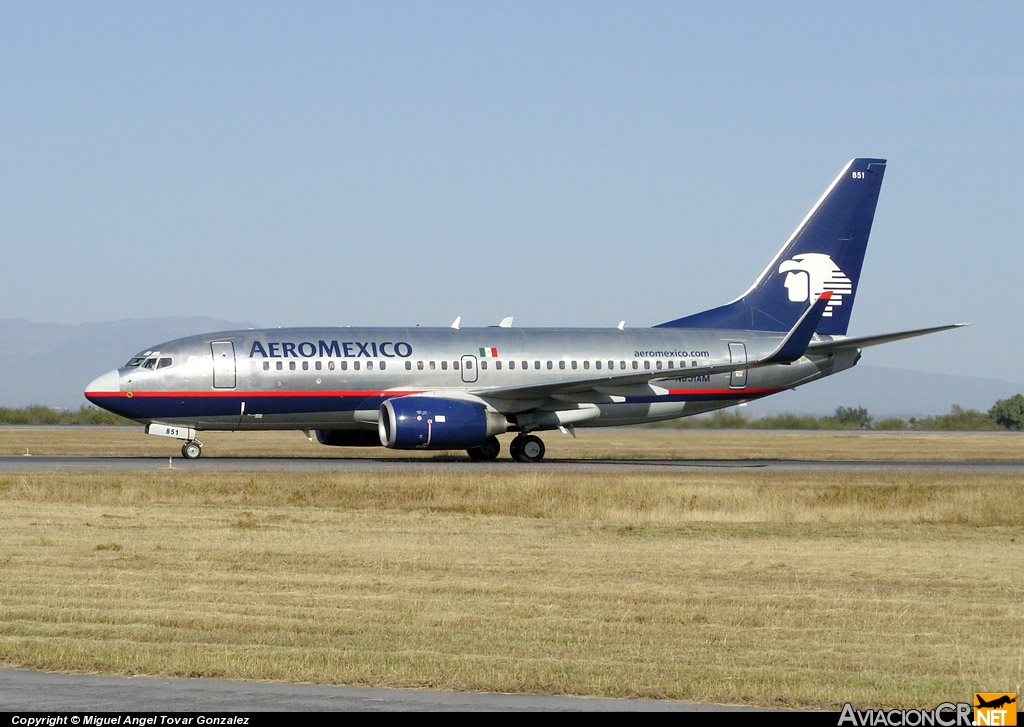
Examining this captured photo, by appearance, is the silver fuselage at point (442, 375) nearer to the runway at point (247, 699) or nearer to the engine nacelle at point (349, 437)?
the engine nacelle at point (349, 437)

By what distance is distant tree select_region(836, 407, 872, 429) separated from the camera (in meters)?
89.2

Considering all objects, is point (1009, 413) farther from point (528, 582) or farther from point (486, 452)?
point (528, 582)

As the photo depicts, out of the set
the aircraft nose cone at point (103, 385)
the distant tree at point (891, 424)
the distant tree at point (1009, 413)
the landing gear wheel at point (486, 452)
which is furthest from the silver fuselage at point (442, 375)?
the distant tree at point (1009, 413)

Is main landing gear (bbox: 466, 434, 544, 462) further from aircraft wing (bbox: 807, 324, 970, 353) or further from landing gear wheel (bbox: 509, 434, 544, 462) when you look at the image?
aircraft wing (bbox: 807, 324, 970, 353)

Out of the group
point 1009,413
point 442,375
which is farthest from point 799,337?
point 1009,413

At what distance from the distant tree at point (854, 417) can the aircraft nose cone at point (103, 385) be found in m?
61.0

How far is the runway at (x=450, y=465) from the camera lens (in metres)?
32.4

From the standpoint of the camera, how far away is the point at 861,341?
3853cm

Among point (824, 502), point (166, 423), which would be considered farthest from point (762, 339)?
point (166, 423)

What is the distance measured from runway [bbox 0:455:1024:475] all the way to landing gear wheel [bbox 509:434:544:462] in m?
0.37

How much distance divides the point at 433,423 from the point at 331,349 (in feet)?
13.6

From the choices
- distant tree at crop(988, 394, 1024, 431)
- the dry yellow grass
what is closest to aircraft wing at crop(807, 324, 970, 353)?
the dry yellow grass

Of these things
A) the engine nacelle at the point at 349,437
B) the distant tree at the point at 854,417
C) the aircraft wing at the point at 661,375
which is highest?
the aircraft wing at the point at 661,375

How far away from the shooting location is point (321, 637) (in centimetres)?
1257
